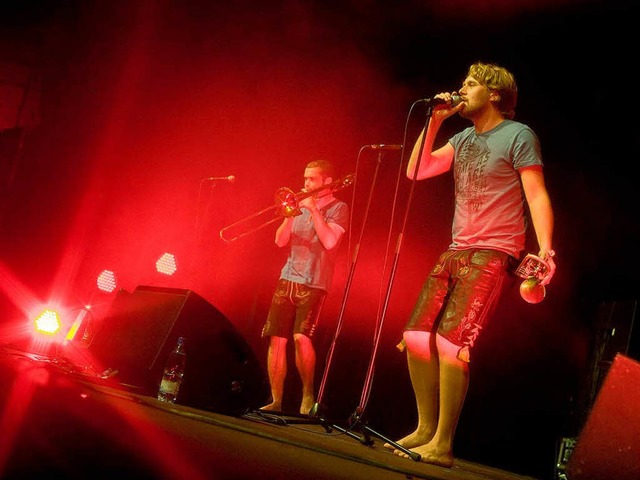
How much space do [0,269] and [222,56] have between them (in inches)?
101

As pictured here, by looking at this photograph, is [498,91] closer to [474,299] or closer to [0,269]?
[474,299]

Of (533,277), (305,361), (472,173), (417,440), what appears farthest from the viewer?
(305,361)

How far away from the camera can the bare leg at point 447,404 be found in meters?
2.37

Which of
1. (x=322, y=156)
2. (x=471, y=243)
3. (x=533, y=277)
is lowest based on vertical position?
(x=533, y=277)

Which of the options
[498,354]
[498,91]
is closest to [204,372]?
[498,91]

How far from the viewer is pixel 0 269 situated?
441 centimetres

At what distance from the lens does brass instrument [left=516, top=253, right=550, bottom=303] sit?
2244mm

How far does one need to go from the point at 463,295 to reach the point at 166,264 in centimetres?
311

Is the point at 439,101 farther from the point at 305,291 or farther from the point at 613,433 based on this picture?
the point at 305,291

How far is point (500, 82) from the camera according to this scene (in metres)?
2.79

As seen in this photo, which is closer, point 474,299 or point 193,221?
point 474,299

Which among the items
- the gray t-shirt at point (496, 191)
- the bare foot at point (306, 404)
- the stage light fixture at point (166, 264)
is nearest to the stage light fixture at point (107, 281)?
the stage light fixture at point (166, 264)

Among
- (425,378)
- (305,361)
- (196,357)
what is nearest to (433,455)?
(425,378)

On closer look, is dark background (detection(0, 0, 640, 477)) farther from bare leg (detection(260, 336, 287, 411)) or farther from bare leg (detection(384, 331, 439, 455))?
bare leg (detection(384, 331, 439, 455))
